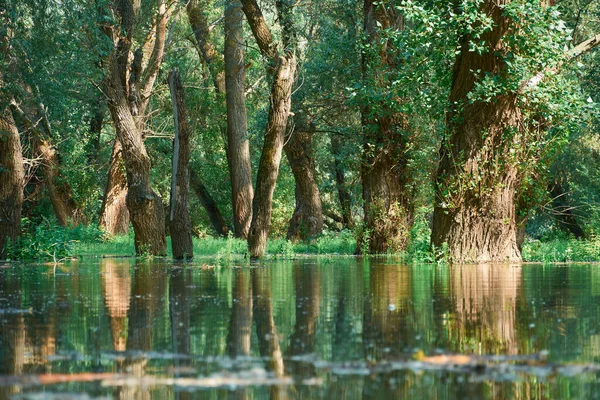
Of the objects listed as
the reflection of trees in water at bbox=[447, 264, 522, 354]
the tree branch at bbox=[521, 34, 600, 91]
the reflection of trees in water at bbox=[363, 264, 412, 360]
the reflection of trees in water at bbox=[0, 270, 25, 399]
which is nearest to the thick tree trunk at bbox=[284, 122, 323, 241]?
the tree branch at bbox=[521, 34, 600, 91]

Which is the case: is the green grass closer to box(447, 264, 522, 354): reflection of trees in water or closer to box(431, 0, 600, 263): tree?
box(431, 0, 600, 263): tree

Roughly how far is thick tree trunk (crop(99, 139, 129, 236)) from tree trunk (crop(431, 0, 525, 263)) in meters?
22.7

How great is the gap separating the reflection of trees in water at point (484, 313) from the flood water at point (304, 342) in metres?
0.02

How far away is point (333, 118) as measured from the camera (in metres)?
33.9

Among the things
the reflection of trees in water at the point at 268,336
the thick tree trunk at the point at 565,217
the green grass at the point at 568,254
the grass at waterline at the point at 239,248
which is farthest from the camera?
the thick tree trunk at the point at 565,217

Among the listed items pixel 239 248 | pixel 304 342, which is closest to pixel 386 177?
pixel 239 248

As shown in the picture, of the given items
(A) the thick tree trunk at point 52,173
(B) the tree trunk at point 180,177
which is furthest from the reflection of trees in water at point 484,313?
(A) the thick tree trunk at point 52,173

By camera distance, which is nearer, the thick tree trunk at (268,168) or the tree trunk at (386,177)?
the thick tree trunk at (268,168)

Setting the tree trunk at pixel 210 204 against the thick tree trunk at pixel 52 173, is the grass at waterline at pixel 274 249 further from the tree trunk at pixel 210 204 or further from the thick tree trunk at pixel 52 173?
the tree trunk at pixel 210 204

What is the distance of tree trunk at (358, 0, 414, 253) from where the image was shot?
2575 cm

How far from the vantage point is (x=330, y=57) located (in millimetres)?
30391

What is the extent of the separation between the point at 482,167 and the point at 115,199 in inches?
947

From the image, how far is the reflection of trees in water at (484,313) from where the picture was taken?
5.75 metres

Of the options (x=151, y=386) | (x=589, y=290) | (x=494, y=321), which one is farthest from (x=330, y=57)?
(x=151, y=386)
